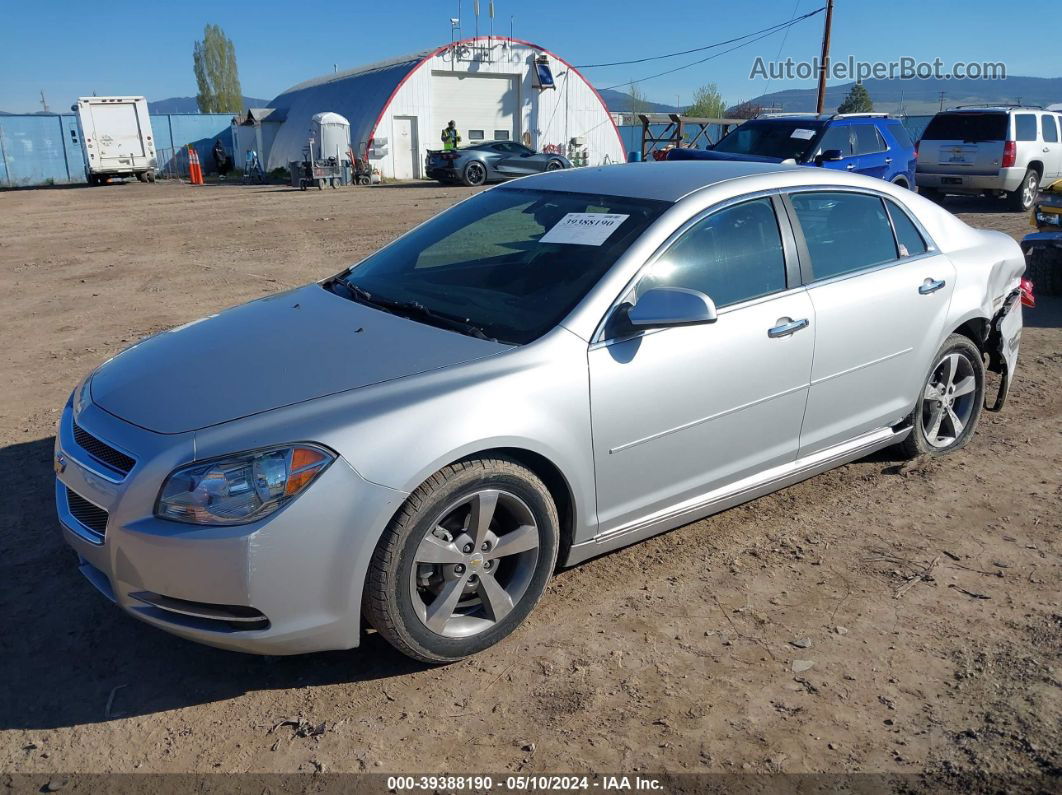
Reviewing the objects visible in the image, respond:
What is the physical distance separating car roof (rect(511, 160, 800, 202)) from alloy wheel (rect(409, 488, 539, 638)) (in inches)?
62.2

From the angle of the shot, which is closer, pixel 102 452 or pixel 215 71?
pixel 102 452

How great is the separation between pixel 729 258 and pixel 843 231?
2.92 ft

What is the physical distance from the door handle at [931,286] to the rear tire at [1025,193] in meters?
14.8

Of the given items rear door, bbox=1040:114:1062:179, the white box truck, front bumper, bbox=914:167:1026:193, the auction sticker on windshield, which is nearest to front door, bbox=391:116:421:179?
the white box truck

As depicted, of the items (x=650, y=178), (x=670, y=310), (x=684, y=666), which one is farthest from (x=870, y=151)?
(x=684, y=666)

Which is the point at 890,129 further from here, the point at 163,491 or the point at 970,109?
the point at 163,491

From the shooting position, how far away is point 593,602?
348 cm

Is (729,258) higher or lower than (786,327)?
higher

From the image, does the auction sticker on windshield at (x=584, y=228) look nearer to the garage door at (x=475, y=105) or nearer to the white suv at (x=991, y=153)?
the white suv at (x=991, y=153)

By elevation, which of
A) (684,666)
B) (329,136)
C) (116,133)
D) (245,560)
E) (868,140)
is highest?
(116,133)

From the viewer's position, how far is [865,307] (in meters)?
4.08

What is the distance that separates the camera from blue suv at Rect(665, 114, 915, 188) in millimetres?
13172

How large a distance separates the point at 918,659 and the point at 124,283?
9.65 metres

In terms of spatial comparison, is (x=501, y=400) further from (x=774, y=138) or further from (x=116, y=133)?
(x=116, y=133)
